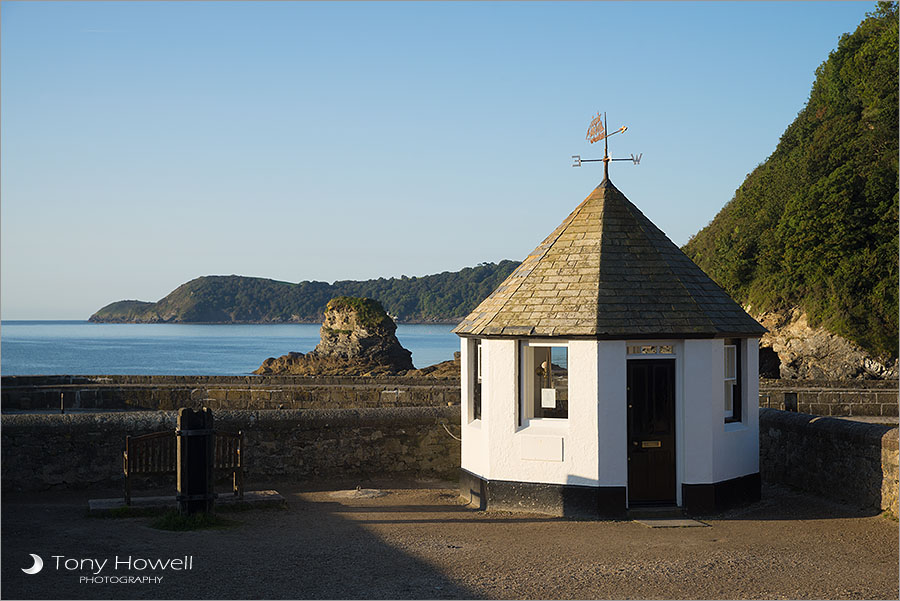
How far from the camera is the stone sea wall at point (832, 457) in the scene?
1085 centimetres

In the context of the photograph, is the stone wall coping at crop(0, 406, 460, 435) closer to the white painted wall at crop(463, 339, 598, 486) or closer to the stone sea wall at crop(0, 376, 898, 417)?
the white painted wall at crop(463, 339, 598, 486)

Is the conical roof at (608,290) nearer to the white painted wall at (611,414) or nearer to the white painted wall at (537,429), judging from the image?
the white painted wall at (611,414)

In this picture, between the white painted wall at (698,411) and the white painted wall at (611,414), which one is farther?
the white painted wall at (698,411)

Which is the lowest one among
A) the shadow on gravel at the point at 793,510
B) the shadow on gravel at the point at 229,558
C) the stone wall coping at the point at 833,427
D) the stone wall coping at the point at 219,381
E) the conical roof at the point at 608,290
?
the shadow on gravel at the point at 793,510

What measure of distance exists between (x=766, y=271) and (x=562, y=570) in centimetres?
4113

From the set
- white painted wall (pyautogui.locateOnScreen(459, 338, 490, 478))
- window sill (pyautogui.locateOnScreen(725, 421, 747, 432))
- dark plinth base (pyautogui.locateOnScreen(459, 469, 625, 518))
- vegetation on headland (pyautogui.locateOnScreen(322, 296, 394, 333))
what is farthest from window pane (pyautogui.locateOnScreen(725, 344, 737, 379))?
vegetation on headland (pyautogui.locateOnScreen(322, 296, 394, 333))

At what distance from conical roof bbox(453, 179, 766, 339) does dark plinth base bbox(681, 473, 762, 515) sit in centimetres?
205

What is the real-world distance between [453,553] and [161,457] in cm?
430

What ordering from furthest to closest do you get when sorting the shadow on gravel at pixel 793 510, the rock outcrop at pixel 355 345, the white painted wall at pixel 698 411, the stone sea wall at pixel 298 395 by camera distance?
1. the rock outcrop at pixel 355 345
2. the stone sea wall at pixel 298 395
3. the white painted wall at pixel 698 411
4. the shadow on gravel at pixel 793 510

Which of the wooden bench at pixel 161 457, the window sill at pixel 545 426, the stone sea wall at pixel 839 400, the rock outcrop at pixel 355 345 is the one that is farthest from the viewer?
the rock outcrop at pixel 355 345

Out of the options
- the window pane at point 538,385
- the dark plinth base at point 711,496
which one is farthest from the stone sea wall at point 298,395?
the dark plinth base at point 711,496

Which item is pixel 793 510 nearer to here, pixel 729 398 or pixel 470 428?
pixel 729 398

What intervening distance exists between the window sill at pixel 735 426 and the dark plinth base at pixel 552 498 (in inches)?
75.2

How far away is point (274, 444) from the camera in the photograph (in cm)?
1341
